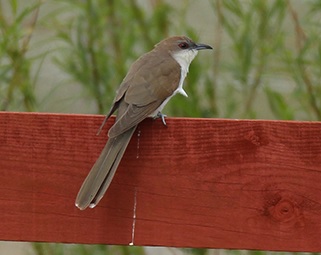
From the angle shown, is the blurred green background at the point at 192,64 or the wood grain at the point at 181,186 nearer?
the wood grain at the point at 181,186

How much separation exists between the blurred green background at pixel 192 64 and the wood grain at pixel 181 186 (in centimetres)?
124

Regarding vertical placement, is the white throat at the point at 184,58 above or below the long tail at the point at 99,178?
above

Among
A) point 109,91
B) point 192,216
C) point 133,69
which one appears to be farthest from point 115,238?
point 109,91

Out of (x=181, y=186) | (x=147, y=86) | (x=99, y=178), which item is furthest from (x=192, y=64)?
Answer: (x=99, y=178)

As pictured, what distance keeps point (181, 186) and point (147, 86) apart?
0.73 metres

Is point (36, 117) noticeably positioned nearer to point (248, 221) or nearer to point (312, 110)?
point (248, 221)

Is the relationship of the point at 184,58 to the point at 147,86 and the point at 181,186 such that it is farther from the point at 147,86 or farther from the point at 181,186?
the point at 181,186

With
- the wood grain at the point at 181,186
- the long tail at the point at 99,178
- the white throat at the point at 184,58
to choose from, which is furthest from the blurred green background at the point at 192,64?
the long tail at the point at 99,178

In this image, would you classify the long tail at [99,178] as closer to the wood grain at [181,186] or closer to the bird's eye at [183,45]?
the wood grain at [181,186]

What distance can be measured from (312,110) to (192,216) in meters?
1.62

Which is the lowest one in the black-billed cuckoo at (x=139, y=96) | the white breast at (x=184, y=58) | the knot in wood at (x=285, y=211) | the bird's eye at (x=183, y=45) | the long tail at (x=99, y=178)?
the knot in wood at (x=285, y=211)

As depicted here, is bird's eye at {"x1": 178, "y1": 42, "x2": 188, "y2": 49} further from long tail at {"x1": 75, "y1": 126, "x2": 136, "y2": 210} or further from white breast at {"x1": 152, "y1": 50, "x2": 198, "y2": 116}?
long tail at {"x1": 75, "y1": 126, "x2": 136, "y2": 210}

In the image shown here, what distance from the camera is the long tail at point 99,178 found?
113 inches

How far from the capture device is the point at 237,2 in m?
4.44
